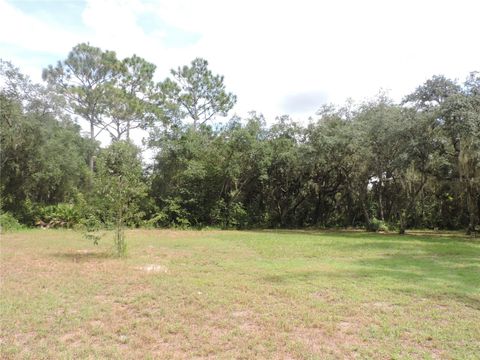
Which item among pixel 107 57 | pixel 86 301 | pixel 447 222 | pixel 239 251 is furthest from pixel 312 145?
pixel 107 57

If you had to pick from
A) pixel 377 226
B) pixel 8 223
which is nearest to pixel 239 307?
pixel 377 226

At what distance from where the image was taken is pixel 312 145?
18.8 m

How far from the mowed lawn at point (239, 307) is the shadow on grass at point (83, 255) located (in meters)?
0.08

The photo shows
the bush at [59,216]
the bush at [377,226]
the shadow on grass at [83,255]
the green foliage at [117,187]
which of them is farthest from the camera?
the bush at [377,226]

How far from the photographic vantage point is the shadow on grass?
31.6 ft

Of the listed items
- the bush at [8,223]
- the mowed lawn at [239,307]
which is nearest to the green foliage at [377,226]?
the mowed lawn at [239,307]

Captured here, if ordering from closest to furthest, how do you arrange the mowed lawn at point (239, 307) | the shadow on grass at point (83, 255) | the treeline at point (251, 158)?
the mowed lawn at point (239, 307) < the shadow on grass at point (83, 255) < the treeline at point (251, 158)

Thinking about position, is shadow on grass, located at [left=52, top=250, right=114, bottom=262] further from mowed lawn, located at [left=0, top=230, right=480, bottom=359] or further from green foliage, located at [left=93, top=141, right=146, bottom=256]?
green foliage, located at [left=93, top=141, right=146, bottom=256]

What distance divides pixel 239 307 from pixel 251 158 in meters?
16.2

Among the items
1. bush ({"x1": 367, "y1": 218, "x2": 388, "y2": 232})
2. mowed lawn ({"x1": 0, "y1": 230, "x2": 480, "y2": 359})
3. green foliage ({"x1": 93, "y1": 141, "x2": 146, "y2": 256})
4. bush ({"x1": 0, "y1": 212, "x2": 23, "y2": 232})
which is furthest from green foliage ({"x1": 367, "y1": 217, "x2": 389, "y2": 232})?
bush ({"x1": 0, "y1": 212, "x2": 23, "y2": 232})

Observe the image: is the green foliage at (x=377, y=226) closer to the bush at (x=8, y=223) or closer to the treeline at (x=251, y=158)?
the treeline at (x=251, y=158)

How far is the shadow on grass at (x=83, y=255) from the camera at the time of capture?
31.6ft

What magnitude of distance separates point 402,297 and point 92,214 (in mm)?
7984

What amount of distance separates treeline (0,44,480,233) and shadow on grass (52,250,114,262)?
3529 mm
